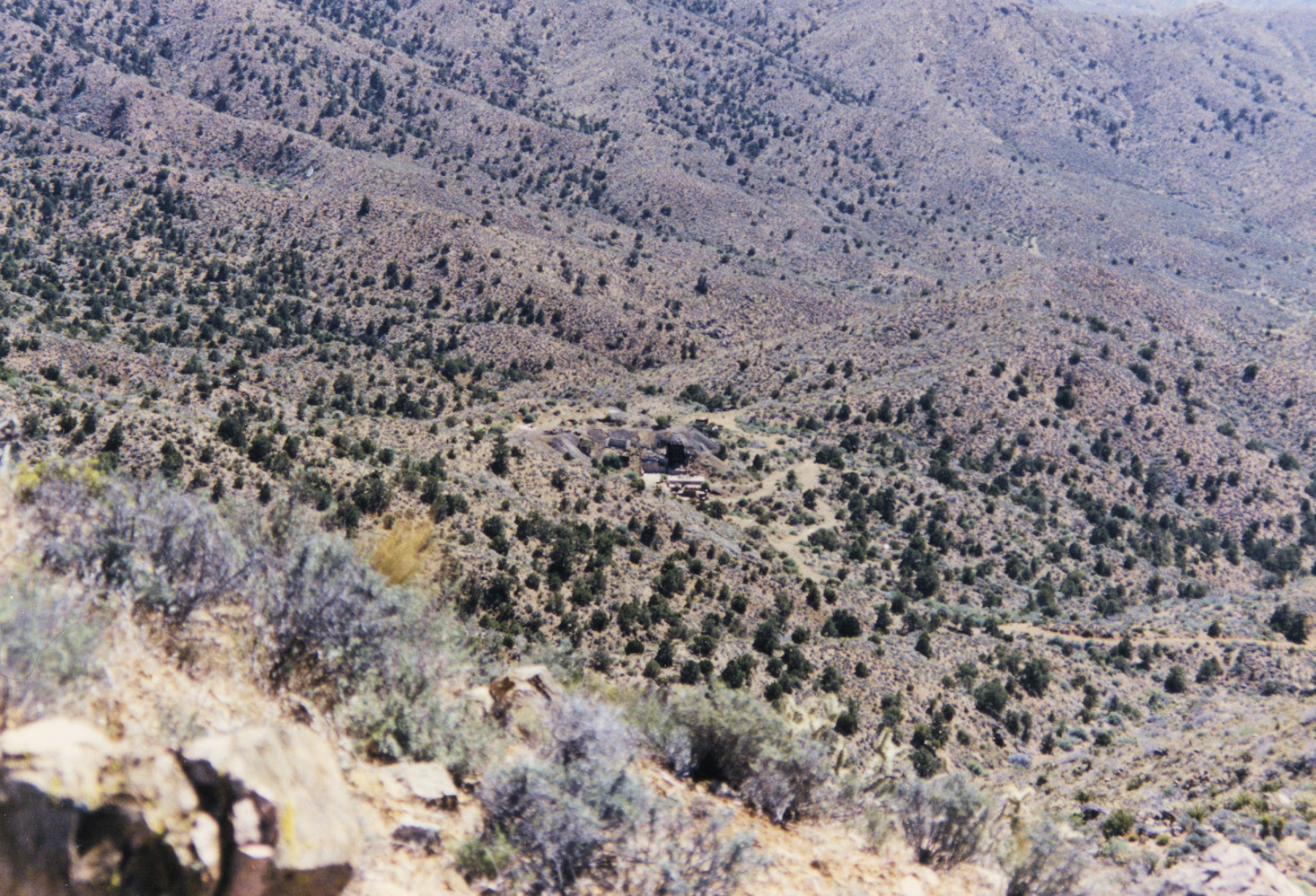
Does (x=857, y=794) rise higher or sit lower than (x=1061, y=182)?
lower

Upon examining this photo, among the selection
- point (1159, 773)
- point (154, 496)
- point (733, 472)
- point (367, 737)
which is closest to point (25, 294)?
point (733, 472)

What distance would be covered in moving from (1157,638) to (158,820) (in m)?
50.0

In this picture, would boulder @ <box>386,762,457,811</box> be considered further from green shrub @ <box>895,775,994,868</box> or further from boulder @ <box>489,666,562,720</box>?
green shrub @ <box>895,775,994,868</box>

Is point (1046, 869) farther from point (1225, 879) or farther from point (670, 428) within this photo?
point (670, 428)

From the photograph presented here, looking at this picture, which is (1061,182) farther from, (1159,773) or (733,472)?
(1159,773)

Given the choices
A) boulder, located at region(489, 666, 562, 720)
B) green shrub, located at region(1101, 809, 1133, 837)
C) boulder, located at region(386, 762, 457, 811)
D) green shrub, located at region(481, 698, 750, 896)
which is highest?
green shrub, located at region(481, 698, 750, 896)

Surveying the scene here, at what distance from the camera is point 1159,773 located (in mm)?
27719

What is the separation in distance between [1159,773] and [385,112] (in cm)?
11404

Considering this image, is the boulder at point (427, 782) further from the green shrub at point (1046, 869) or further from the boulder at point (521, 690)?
the green shrub at point (1046, 869)

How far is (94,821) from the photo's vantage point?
763 cm

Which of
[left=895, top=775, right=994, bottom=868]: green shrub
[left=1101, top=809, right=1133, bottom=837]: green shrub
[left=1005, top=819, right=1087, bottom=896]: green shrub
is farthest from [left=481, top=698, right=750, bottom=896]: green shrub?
[left=1101, top=809, right=1133, bottom=837]: green shrub

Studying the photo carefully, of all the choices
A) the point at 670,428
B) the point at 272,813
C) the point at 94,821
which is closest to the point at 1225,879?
the point at 272,813

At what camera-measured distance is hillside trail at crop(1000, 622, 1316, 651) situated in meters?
46.2

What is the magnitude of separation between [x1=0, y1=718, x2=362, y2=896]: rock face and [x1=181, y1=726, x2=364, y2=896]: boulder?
0.01 metres
